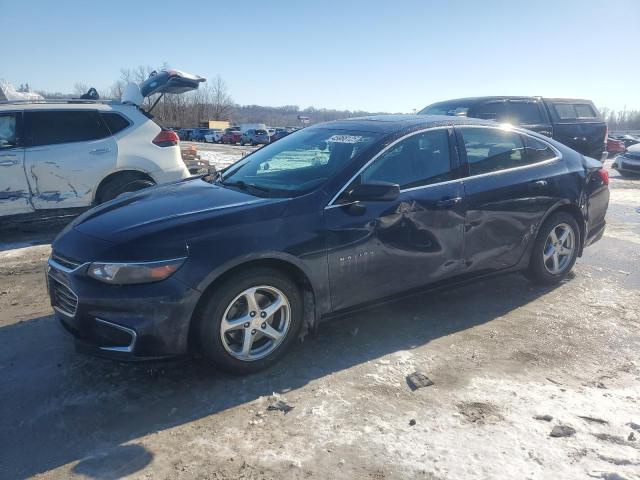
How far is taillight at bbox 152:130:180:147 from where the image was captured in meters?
7.25

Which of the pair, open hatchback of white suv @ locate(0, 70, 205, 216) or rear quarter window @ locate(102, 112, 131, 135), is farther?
rear quarter window @ locate(102, 112, 131, 135)

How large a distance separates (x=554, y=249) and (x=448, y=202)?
161cm

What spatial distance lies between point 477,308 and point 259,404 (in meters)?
2.38

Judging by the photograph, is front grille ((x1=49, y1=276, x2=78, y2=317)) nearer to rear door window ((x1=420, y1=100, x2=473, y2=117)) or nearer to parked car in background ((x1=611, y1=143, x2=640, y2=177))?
rear door window ((x1=420, y1=100, x2=473, y2=117))

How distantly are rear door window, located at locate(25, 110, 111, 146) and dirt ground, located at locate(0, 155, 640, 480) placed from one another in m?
2.96

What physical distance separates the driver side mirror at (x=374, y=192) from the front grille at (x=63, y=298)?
190 centimetres

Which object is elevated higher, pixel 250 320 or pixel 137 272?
pixel 137 272

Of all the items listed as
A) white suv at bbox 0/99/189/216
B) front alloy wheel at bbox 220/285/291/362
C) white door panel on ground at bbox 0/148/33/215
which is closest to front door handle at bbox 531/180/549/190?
front alloy wheel at bbox 220/285/291/362

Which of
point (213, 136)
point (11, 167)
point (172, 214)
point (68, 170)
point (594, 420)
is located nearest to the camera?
point (594, 420)

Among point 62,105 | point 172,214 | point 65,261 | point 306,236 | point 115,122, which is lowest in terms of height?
point 65,261

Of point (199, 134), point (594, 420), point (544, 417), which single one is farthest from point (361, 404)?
point (199, 134)

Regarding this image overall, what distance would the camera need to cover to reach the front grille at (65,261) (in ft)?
10.4

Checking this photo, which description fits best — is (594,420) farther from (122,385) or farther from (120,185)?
(120,185)

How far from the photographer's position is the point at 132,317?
9.84ft
